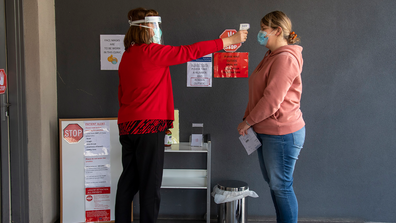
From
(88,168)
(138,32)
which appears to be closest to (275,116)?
(138,32)

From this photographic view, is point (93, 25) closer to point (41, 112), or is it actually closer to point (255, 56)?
point (41, 112)

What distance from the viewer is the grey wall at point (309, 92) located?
2299 mm

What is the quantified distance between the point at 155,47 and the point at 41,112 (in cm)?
113

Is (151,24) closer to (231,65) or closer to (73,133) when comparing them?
(231,65)

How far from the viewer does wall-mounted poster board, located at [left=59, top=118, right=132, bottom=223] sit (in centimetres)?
226

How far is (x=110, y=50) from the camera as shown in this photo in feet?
7.63

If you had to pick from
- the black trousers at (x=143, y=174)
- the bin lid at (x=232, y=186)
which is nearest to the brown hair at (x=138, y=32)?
the black trousers at (x=143, y=174)

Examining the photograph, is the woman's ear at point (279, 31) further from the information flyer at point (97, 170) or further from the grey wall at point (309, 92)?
the information flyer at point (97, 170)

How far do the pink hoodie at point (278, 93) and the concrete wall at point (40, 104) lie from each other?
160cm

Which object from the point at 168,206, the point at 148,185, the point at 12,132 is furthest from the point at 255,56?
the point at 12,132

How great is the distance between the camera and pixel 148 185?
168 centimetres

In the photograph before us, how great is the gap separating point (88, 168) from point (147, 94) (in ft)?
3.47

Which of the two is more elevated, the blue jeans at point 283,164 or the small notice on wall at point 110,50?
the small notice on wall at point 110,50

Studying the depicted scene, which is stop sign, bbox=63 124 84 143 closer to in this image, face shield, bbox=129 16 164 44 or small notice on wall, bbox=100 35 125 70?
small notice on wall, bbox=100 35 125 70
